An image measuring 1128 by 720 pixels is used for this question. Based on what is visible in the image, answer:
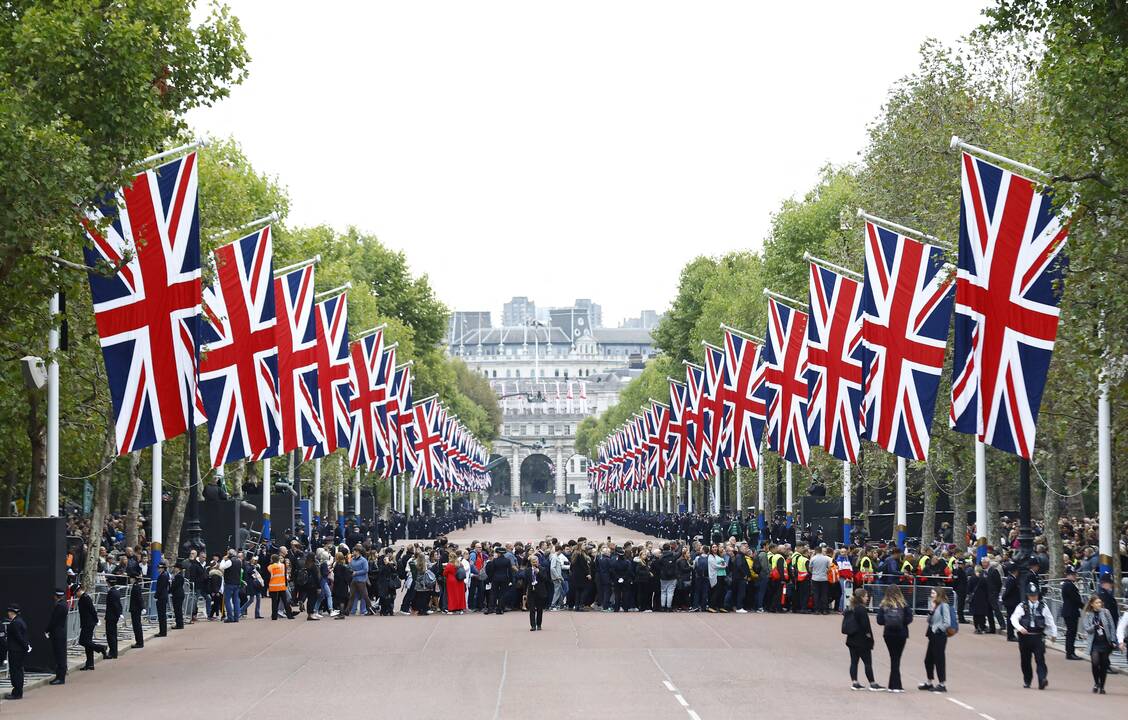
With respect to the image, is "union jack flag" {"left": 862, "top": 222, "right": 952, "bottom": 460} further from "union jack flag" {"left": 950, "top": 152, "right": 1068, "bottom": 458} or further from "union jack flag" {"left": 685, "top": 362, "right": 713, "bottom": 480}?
"union jack flag" {"left": 685, "top": 362, "right": 713, "bottom": 480}

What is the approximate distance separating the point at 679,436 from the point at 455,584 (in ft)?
87.7

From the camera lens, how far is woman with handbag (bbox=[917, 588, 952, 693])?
70.4 ft

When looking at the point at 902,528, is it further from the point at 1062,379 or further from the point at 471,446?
the point at 471,446

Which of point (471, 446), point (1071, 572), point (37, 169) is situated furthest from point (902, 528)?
point (471, 446)

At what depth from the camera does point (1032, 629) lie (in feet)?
72.9

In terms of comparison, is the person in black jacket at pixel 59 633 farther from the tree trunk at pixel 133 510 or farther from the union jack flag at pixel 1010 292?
the tree trunk at pixel 133 510

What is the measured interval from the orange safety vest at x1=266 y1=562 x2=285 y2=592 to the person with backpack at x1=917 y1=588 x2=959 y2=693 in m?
17.1

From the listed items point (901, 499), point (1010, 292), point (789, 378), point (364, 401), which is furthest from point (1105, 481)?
point (364, 401)

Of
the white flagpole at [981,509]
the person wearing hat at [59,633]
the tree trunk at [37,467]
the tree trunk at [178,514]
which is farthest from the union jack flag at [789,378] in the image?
the person wearing hat at [59,633]

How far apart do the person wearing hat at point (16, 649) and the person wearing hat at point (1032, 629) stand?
12429mm

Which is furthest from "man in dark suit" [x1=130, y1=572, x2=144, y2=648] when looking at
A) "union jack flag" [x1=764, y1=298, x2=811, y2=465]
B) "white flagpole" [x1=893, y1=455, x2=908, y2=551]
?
"white flagpole" [x1=893, y1=455, x2=908, y2=551]

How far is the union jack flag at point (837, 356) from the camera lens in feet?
120

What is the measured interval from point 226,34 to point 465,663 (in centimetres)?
981

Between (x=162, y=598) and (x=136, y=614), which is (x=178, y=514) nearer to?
(x=162, y=598)
